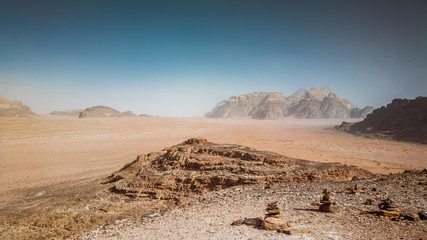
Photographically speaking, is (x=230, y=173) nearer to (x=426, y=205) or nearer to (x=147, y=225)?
(x=147, y=225)

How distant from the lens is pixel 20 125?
4491 centimetres

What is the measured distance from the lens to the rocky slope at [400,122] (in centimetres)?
3447

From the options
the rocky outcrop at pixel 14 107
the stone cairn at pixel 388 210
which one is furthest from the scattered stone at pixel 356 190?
the rocky outcrop at pixel 14 107

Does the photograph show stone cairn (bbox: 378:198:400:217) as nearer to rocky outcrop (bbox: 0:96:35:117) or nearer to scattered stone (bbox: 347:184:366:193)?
scattered stone (bbox: 347:184:366:193)

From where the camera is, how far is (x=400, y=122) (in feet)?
129

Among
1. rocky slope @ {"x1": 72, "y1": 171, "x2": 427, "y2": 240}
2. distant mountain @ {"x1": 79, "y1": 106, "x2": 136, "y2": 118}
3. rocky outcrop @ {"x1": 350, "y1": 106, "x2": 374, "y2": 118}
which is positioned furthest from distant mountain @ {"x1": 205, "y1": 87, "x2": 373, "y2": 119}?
rocky slope @ {"x1": 72, "y1": 171, "x2": 427, "y2": 240}

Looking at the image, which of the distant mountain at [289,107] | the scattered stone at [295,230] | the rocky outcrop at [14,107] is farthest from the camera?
the distant mountain at [289,107]

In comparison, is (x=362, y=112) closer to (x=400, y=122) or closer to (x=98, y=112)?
(x=400, y=122)

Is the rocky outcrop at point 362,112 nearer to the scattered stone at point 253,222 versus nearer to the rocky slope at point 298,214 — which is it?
the rocky slope at point 298,214

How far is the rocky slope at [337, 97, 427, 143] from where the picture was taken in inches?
1357

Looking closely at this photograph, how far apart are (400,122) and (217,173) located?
44.8 metres

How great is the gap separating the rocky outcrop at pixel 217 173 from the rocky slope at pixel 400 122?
32582 mm

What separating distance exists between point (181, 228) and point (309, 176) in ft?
23.0

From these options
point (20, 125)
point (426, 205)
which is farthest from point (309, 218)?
point (20, 125)
